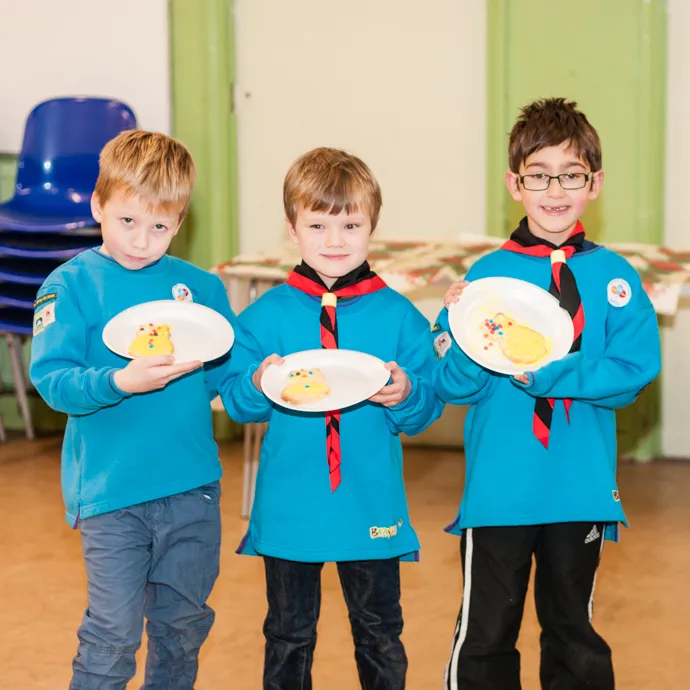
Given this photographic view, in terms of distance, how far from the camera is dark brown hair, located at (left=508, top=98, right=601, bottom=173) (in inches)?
78.1

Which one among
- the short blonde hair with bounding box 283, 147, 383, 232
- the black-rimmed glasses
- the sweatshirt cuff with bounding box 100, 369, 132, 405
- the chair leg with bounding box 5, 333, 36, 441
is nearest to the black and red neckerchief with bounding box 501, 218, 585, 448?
the black-rimmed glasses

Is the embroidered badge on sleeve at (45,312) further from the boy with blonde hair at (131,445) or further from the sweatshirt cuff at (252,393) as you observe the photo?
the sweatshirt cuff at (252,393)

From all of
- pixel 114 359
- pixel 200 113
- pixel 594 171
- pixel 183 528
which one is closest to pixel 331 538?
pixel 183 528

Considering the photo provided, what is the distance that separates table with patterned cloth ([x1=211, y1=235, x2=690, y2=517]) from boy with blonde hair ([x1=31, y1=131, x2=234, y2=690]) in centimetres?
149

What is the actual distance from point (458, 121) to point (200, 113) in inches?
44.3

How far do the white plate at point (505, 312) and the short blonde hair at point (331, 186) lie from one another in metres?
0.23

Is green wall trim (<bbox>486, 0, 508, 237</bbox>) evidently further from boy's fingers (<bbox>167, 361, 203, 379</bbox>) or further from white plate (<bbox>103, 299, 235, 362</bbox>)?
boy's fingers (<bbox>167, 361, 203, 379</bbox>)

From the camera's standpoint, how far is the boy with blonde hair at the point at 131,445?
6.16ft

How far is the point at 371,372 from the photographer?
186 cm

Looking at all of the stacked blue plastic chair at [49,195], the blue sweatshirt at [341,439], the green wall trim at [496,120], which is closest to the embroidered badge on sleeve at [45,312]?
the blue sweatshirt at [341,439]

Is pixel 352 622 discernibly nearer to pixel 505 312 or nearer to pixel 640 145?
pixel 505 312

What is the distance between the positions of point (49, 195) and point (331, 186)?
280 cm

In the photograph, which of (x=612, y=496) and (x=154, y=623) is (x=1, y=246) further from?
(x=612, y=496)

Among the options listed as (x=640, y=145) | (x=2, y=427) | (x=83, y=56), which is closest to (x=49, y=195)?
(x=83, y=56)
